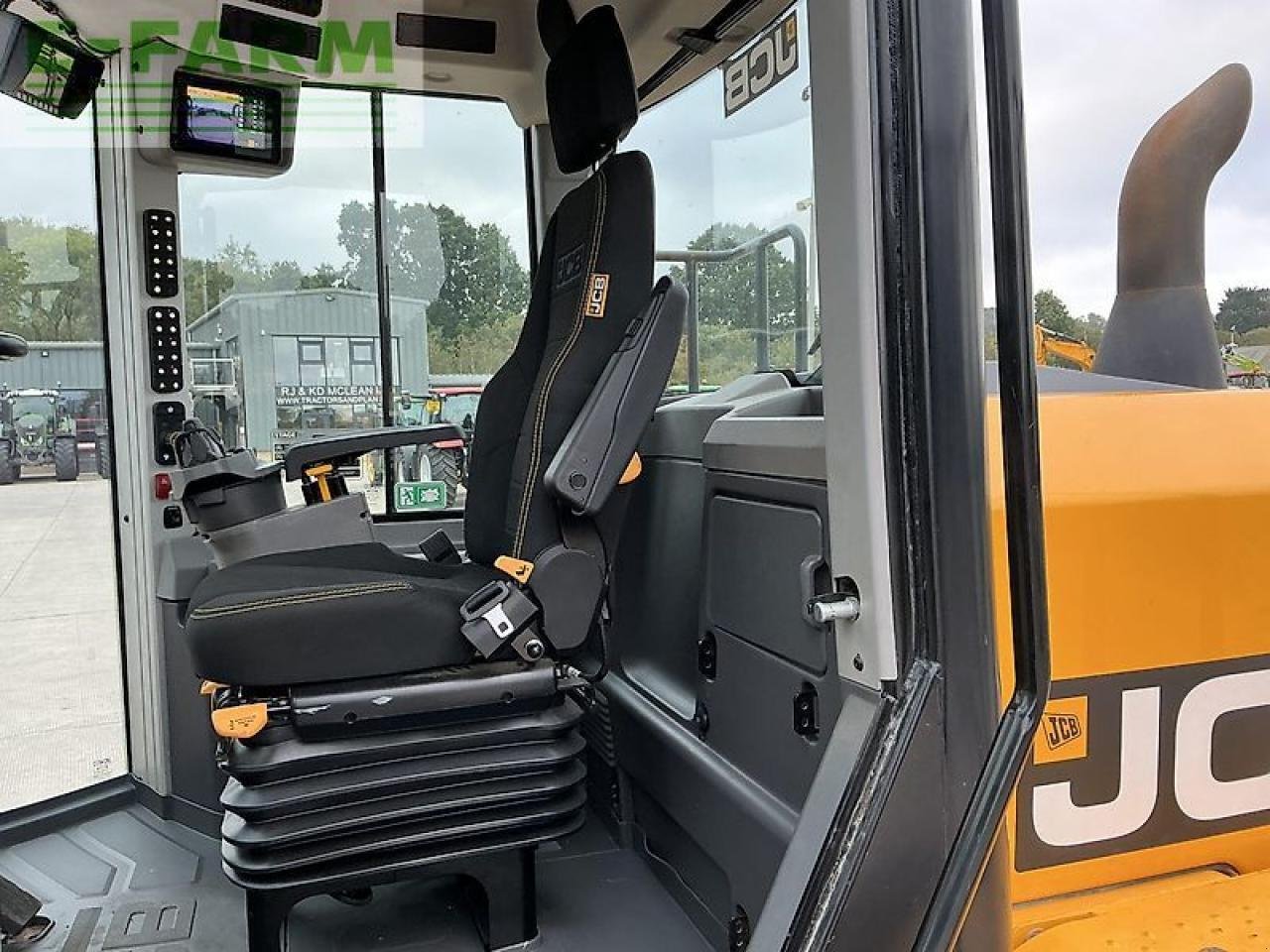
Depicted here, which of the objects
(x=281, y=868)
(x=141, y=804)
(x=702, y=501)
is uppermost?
(x=702, y=501)

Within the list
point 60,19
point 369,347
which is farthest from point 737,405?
point 60,19

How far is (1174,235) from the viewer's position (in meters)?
1.04

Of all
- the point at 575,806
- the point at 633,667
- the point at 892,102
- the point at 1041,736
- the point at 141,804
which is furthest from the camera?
the point at 141,804

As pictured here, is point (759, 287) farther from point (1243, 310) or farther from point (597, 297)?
point (1243, 310)

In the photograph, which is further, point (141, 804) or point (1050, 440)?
point (141, 804)

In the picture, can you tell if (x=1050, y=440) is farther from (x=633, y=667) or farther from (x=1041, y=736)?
(x=633, y=667)

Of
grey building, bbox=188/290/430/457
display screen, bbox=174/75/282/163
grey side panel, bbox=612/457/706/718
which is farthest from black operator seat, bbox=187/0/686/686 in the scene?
display screen, bbox=174/75/282/163

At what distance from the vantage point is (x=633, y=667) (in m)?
2.14

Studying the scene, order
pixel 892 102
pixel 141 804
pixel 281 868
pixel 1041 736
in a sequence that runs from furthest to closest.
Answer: pixel 141 804 < pixel 281 868 < pixel 1041 736 < pixel 892 102

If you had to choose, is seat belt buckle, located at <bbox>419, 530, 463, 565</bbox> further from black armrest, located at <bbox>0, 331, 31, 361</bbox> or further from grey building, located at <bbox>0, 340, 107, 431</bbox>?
black armrest, located at <bbox>0, 331, 31, 361</bbox>

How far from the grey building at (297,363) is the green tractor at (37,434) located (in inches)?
11.5

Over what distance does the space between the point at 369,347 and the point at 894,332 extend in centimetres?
201

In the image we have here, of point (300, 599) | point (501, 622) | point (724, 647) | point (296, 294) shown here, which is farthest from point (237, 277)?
point (724, 647)

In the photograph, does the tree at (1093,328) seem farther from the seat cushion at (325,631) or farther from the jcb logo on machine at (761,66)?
the jcb logo on machine at (761,66)
